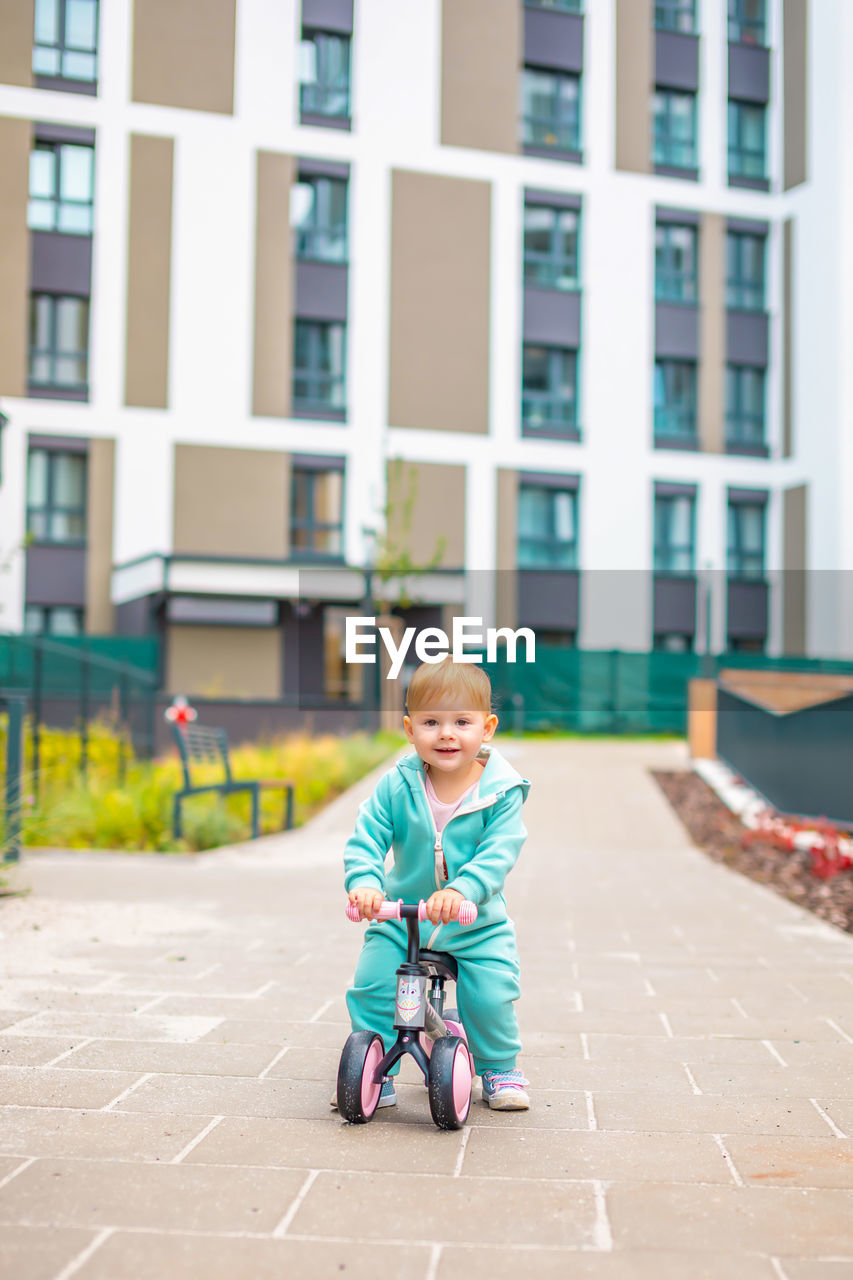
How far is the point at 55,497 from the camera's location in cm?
2511

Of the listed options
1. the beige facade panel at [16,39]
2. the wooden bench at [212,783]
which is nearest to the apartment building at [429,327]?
the beige facade panel at [16,39]

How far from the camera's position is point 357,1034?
133 inches

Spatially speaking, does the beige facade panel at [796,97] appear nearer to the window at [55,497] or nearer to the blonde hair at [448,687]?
the window at [55,497]

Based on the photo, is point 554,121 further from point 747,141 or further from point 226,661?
point 226,661

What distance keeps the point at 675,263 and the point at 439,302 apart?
6494 mm

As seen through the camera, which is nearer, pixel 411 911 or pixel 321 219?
pixel 411 911

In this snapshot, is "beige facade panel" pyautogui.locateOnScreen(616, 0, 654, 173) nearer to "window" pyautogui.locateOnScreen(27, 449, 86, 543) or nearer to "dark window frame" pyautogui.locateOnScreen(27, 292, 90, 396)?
"dark window frame" pyautogui.locateOnScreen(27, 292, 90, 396)

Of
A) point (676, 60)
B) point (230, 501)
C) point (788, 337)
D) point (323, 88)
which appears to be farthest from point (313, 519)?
point (676, 60)

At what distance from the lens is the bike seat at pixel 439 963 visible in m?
3.47

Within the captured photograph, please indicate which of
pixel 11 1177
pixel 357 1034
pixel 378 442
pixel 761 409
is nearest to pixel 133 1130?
pixel 11 1177

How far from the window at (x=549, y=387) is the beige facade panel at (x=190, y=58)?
28.1 ft

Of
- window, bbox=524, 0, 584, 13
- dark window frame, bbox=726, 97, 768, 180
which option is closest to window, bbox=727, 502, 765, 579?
dark window frame, bbox=726, 97, 768, 180

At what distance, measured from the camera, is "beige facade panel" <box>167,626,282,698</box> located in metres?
25.2

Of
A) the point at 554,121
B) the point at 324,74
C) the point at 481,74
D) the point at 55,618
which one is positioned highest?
the point at 481,74
